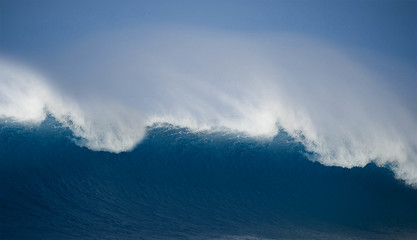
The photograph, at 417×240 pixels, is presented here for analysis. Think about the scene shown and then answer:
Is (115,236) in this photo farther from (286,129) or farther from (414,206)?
(414,206)

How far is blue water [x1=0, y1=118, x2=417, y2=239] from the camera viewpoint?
5586 millimetres

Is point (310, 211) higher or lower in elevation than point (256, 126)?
lower

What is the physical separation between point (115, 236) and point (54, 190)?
269 cm

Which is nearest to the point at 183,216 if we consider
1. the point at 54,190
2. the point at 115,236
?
the point at 115,236

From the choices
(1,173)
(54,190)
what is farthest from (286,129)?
(1,173)

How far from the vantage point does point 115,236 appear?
5008 mm

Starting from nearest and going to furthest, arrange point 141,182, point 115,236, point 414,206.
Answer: point 115,236 < point 141,182 < point 414,206

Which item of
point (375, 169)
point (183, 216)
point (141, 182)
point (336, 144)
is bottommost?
point (183, 216)

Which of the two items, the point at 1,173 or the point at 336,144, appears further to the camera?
the point at 336,144

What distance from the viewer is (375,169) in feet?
30.5

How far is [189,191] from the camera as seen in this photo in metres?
7.48

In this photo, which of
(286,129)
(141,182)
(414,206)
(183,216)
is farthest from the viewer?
(286,129)

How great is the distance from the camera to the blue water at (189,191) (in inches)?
220

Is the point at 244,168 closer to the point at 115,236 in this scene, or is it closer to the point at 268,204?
the point at 268,204
